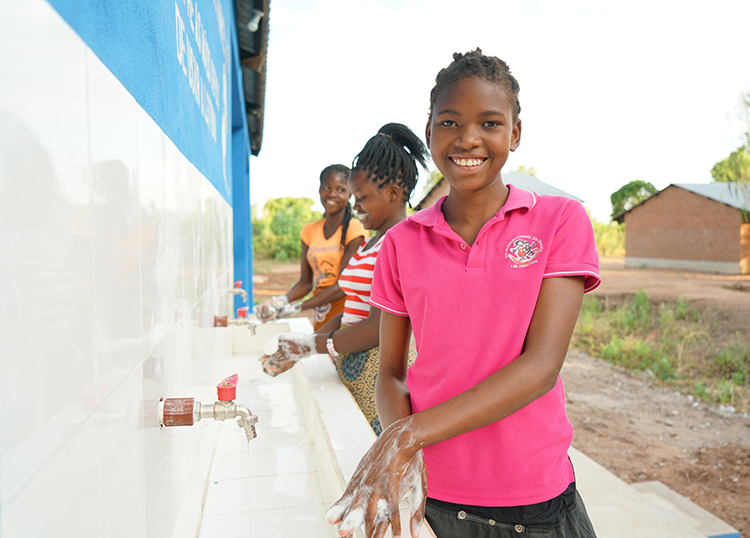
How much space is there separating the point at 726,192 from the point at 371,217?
68.7ft

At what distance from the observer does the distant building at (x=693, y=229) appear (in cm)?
1700

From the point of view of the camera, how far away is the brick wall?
681 inches

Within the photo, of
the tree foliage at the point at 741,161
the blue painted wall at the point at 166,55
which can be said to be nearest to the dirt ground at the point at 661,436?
the blue painted wall at the point at 166,55

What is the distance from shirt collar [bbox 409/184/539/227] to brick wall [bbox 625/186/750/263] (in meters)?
19.8

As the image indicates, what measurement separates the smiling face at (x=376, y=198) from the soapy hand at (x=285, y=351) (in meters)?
0.64

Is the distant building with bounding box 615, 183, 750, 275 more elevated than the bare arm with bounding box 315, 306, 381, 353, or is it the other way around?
the distant building with bounding box 615, 183, 750, 275

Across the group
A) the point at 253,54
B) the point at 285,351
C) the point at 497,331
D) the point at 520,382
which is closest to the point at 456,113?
the point at 497,331

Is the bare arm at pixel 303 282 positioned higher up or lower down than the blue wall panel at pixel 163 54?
lower down

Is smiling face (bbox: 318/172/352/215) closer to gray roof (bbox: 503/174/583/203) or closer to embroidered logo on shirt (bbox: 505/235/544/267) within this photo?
gray roof (bbox: 503/174/583/203)

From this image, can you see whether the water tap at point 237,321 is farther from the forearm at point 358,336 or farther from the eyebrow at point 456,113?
the eyebrow at point 456,113

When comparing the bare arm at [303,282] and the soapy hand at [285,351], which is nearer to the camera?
the soapy hand at [285,351]

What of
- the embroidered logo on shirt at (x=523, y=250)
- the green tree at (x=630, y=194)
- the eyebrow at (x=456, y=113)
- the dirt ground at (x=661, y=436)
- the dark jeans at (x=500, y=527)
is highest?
the green tree at (x=630, y=194)

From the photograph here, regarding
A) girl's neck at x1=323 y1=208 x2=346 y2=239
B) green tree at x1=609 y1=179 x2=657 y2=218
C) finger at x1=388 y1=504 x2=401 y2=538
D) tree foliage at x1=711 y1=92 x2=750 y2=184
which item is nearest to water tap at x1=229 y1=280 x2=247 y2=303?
girl's neck at x1=323 y1=208 x2=346 y2=239

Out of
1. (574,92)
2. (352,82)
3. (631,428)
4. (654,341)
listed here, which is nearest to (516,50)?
(352,82)
